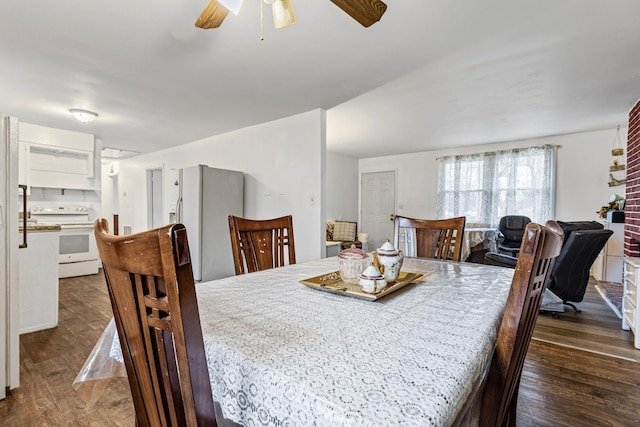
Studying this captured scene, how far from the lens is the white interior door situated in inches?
269

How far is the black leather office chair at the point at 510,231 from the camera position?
4.85m

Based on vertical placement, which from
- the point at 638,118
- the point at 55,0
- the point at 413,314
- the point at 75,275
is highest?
the point at 55,0

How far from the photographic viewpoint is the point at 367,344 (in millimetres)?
681

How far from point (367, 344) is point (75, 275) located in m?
5.70

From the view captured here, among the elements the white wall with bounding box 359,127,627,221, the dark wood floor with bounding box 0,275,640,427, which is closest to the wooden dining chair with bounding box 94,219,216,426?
the dark wood floor with bounding box 0,275,640,427

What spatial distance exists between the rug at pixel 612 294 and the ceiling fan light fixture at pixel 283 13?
3970mm

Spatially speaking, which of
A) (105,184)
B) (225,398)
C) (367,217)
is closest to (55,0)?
(225,398)

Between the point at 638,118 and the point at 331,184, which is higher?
the point at 638,118

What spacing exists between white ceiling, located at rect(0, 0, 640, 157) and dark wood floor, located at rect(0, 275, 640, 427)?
2.32 meters

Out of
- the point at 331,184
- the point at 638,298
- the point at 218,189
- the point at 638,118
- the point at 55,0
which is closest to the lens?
the point at 55,0

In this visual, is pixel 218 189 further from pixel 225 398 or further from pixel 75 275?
pixel 225 398

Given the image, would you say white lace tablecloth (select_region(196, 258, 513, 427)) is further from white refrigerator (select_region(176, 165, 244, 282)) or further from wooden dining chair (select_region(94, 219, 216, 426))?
white refrigerator (select_region(176, 165, 244, 282))

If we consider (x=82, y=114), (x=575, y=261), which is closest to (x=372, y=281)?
(x=575, y=261)

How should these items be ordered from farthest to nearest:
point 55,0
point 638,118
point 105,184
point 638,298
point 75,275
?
point 105,184 → point 75,275 → point 638,118 → point 638,298 → point 55,0
